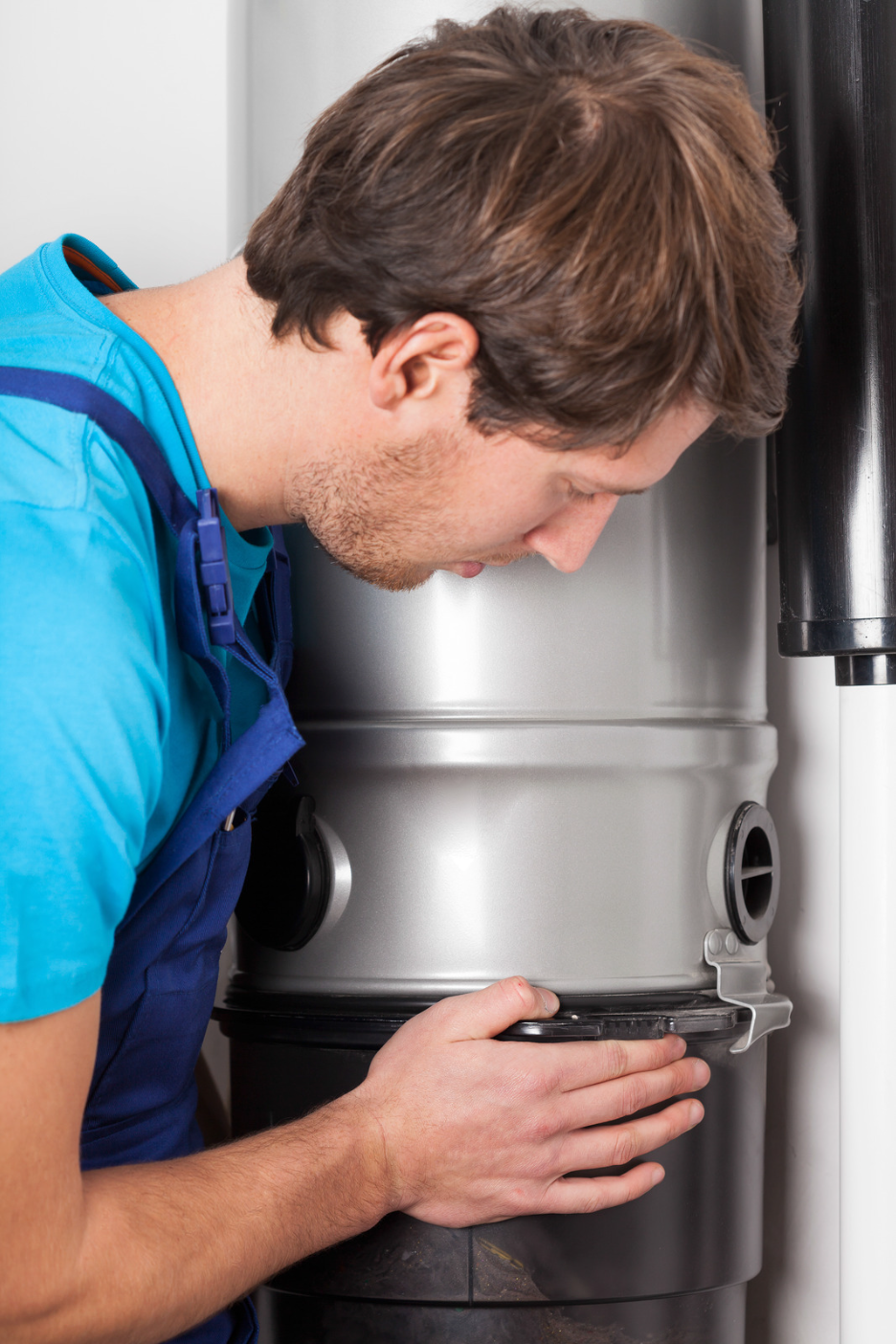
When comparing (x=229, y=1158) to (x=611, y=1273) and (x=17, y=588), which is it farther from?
(x=17, y=588)

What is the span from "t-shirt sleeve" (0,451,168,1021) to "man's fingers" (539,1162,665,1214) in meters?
0.39

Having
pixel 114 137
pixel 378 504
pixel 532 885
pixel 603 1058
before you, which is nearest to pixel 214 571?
pixel 378 504

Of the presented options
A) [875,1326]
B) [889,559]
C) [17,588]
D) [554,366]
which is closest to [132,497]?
[17,588]

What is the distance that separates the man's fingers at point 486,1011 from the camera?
33.0 inches

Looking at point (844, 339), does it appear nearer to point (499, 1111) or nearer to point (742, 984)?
point (742, 984)

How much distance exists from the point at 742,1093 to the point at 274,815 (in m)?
0.44

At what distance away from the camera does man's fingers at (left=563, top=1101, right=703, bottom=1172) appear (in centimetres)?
85

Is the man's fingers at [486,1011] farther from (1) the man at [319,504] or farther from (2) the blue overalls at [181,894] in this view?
(2) the blue overalls at [181,894]

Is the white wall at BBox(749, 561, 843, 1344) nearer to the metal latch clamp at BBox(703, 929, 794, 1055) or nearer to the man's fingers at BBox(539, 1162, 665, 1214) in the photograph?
the metal latch clamp at BBox(703, 929, 794, 1055)

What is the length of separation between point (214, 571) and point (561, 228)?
301 mm

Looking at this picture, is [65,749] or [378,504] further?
[378,504]

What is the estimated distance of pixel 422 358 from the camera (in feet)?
2.53

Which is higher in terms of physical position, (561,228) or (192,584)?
(561,228)

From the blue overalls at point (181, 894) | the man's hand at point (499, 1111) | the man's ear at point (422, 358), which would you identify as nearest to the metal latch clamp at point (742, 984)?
the man's hand at point (499, 1111)
